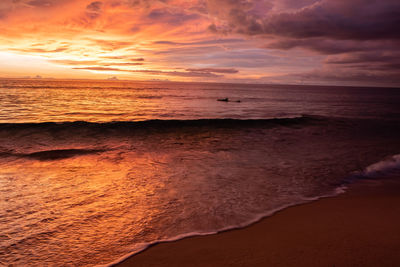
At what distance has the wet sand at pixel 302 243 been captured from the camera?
359cm

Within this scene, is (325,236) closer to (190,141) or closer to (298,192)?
(298,192)

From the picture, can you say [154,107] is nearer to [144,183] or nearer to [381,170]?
[144,183]

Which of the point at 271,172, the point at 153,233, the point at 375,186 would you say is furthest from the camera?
the point at 271,172

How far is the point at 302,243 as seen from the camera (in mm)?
4059

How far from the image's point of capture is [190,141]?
47.9ft

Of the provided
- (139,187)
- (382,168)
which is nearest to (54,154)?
(139,187)

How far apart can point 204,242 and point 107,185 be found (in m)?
3.93

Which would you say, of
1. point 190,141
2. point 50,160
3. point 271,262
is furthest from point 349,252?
point 190,141

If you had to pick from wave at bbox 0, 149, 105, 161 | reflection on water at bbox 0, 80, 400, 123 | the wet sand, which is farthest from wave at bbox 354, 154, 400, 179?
reflection on water at bbox 0, 80, 400, 123

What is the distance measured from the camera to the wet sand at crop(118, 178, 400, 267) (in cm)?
359

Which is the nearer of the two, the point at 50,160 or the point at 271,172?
the point at 271,172

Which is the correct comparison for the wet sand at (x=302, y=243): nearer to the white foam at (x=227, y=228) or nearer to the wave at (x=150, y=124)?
the white foam at (x=227, y=228)

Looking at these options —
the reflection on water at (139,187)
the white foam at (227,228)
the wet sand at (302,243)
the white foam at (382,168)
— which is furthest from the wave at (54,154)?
the white foam at (382,168)

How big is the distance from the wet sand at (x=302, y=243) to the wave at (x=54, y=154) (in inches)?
330
